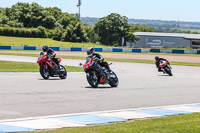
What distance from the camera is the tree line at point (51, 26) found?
A: 4007 inches

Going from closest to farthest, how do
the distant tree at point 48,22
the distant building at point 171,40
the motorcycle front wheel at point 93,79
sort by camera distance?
1. the motorcycle front wheel at point 93,79
2. the distant building at point 171,40
3. the distant tree at point 48,22

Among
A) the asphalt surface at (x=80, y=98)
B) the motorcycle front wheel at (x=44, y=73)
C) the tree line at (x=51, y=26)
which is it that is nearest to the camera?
the asphalt surface at (x=80, y=98)

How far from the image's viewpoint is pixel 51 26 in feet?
404

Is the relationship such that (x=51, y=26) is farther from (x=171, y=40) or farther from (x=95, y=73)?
(x=95, y=73)

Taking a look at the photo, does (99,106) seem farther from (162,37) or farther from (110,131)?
(162,37)

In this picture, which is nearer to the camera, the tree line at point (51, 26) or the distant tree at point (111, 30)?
the tree line at point (51, 26)

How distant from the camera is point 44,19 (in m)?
122

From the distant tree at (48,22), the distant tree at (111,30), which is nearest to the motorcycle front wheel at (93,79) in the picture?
the distant tree at (48,22)

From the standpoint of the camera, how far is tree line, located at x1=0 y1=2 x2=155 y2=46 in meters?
102

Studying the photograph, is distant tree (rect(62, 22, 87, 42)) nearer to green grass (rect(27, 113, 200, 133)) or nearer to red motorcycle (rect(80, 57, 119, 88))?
red motorcycle (rect(80, 57, 119, 88))

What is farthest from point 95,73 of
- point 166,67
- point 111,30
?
point 111,30

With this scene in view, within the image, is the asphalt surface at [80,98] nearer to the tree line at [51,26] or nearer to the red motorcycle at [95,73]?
the red motorcycle at [95,73]

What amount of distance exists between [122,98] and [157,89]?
3.56 m

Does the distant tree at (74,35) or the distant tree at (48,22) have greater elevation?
the distant tree at (48,22)
